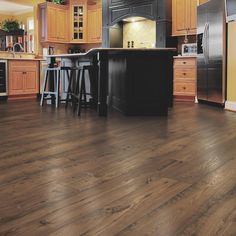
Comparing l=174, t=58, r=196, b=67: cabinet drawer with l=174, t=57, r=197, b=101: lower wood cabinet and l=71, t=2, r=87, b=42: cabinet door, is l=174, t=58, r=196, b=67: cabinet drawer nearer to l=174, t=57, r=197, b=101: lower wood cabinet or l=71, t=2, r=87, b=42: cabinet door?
l=174, t=57, r=197, b=101: lower wood cabinet

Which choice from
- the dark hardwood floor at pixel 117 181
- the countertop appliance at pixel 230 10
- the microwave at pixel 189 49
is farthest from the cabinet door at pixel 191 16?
the dark hardwood floor at pixel 117 181

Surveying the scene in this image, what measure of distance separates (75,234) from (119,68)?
12.7ft

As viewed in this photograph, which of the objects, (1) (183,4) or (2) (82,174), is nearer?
(2) (82,174)

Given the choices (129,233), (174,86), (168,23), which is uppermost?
(168,23)

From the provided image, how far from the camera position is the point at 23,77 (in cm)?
769

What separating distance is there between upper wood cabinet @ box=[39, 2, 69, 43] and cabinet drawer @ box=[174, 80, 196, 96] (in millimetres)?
3644

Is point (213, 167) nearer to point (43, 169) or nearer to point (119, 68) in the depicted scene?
point (43, 169)

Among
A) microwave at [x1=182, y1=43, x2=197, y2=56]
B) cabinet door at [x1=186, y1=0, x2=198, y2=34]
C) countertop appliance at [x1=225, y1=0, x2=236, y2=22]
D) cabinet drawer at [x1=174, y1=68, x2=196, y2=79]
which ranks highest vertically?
cabinet door at [x1=186, y1=0, x2=198, y2=34]

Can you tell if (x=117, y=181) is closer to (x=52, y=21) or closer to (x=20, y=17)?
(x=52, y=21)

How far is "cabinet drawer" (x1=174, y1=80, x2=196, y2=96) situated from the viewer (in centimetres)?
679

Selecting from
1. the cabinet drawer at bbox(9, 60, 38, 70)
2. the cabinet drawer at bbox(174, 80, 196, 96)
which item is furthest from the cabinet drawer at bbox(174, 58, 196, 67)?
the cabinet drawer at bbox(9, 60, 38, 70)

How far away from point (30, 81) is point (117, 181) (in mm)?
6422

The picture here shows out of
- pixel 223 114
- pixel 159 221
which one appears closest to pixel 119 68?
pixel 223 114

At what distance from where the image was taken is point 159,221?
51.9 inches
